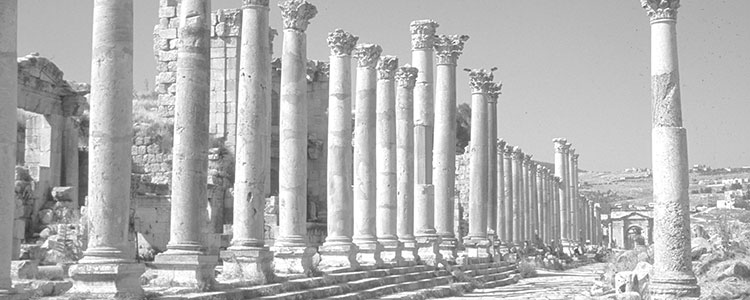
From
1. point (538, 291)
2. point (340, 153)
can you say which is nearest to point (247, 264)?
point (340, 153)

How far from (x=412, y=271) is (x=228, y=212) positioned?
8662 mm

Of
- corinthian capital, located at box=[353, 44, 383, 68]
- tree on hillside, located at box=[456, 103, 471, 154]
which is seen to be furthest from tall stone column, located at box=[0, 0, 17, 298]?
tree on hillside, located at box=[456, 103, 471, 154]

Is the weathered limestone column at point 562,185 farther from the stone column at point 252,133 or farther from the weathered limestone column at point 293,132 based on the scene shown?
the stone column at point 252,133

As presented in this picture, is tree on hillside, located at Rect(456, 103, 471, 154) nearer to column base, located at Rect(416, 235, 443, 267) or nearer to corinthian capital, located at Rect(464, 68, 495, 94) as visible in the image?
Answer: corinthian capital, located at Rect(464, 68, 495, 94)

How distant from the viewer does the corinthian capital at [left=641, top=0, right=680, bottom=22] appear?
19.2 m

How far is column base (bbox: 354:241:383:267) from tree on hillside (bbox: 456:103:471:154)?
44.1 metres

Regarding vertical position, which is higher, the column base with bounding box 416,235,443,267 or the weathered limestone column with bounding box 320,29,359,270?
the weathered limestone column with bounding box 320,29,359,270

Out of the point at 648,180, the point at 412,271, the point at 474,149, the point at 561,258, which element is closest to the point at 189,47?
the point at 412,271

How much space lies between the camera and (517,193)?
50.5 m

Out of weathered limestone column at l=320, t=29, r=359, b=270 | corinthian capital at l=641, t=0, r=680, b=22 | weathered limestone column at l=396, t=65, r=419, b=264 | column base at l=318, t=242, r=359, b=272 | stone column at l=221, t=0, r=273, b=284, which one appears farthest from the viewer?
weathered limestone column at l=396, t=65, r=419, b=264

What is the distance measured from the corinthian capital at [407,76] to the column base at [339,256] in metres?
7.25

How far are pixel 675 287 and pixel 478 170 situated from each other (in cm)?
1885

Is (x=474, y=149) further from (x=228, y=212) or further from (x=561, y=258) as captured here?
(x=561, y=258)

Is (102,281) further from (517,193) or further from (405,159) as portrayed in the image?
(517,193)
